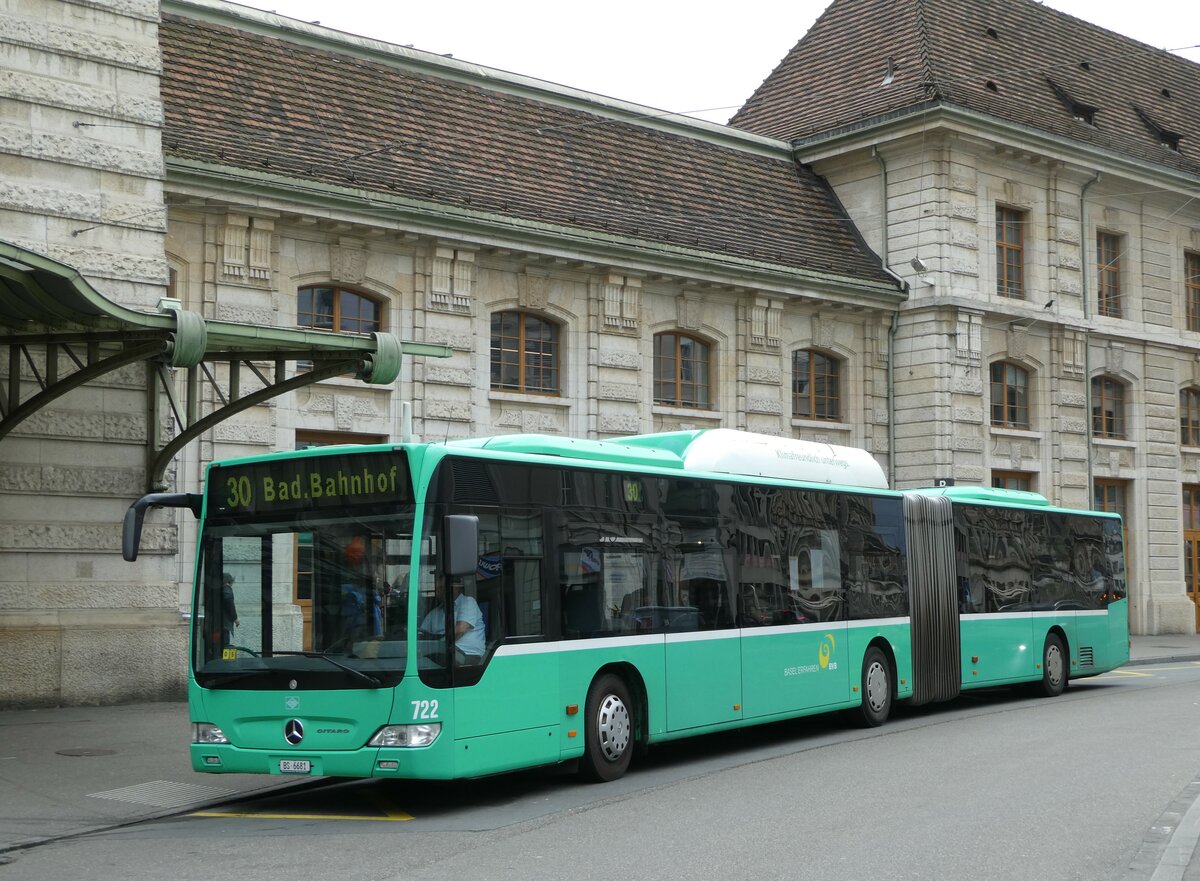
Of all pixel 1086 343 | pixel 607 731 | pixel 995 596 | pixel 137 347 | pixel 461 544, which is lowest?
pixel 607 731

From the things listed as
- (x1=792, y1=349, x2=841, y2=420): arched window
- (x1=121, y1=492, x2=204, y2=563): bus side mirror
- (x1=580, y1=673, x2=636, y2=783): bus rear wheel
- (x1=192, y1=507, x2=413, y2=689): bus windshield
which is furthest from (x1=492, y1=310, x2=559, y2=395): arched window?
(x1=192, y1=507, x2=413, y2=689): bus windshield

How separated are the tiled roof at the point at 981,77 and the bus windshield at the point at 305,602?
73.4ft

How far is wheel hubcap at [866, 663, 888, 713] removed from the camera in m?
17.4

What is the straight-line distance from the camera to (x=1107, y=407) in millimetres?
35250

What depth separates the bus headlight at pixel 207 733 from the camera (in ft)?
37.7

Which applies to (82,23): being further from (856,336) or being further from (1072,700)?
(856,336)

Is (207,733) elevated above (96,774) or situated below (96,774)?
above

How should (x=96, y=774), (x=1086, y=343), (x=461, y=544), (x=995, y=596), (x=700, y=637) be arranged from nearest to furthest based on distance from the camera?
(x=461, y=544), (x=96, y=774), (x=700, y=637), (x=995, y=596), (x=1086, y=343)

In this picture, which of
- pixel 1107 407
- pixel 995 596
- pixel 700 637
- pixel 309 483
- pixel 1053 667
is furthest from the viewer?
pixel 1107 407

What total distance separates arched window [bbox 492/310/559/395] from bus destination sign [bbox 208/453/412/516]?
1303 cm

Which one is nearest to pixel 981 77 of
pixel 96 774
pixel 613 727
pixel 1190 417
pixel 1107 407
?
pixel 1107 407

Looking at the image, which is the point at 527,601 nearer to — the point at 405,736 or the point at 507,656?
the point at 507,656

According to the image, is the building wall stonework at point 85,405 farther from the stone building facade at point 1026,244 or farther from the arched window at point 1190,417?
the arched window at point 1190,417

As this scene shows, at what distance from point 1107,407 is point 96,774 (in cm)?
2789
